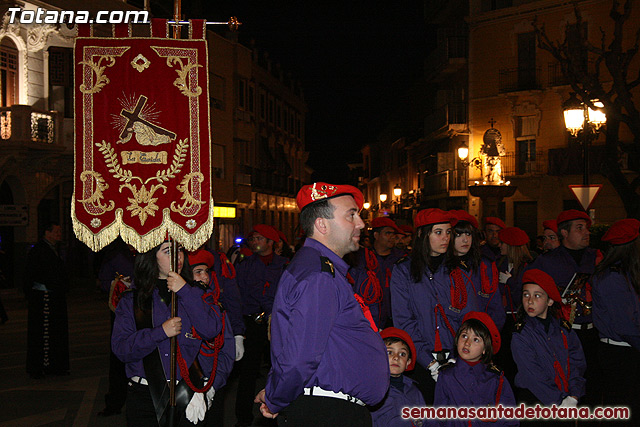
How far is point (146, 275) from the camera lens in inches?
187

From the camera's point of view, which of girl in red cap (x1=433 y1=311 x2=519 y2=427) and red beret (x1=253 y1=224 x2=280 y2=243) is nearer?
girl in red cap (x1=433 y1=311 x2=519 y2=427)

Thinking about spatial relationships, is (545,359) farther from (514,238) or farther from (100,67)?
(100,67)

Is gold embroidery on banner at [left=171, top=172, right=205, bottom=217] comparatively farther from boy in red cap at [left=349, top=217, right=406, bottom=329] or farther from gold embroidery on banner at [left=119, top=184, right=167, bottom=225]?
boy in red cap at [left=349, top=217, right=406, bottom=329]

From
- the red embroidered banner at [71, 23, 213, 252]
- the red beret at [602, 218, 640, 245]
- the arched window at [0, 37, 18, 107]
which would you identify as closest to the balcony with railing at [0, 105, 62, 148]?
the arched window at [0, 37, 18, 107]

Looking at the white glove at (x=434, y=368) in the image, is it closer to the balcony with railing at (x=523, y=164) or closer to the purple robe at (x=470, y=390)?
the purple robe at (x=470, y=390)

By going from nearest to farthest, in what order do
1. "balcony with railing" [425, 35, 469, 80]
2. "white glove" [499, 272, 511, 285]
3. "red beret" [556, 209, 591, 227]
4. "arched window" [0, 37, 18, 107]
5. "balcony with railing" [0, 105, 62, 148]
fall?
"red beret" [556, 209, 591, 227] < "white glove" [499, 272, 511, 285] < "balcony with railing" [0, 105, 62, 148] < "arched window" [0, 37, 18, 107] < "balcony with railing" [425, 35, 469, 80]

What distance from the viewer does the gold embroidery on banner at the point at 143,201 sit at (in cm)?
498

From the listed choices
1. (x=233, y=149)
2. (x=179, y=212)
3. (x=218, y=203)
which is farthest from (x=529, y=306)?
(x=233, y=149)

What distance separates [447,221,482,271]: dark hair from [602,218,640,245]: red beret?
1183mm

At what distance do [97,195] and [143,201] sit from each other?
1.15 ft

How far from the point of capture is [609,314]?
580 cm

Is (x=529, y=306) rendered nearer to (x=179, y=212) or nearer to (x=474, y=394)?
(x=474, y=394)

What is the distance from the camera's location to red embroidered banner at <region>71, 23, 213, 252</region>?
4.97 meters

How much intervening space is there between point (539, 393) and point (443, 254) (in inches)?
54.7
